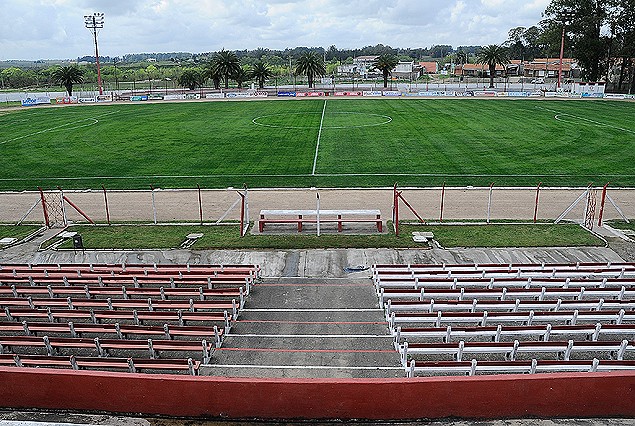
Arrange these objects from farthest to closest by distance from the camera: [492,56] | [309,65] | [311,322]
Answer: [492,56] < [309,65] < [311,322]

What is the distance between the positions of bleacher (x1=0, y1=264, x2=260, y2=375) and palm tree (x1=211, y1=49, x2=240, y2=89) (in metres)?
79.7

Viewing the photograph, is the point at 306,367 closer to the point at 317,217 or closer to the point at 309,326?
the point at 309,326

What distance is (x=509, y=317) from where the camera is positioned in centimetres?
1299

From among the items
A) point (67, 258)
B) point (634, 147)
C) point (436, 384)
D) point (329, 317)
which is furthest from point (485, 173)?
point (436, 384)

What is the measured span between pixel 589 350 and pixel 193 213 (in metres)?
19.0

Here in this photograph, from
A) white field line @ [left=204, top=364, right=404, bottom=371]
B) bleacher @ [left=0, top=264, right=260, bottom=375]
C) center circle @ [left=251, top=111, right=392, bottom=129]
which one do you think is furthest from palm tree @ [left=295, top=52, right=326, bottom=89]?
white field line @ [left=204, top=364, right=404, bottom=371]

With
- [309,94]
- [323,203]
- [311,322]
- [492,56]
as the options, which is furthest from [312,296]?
[492,56]

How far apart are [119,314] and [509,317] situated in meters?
9.58

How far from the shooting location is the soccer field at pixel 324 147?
3272cm

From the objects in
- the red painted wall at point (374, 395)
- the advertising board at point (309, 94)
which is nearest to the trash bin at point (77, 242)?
the red painted wall at point (374, 395)

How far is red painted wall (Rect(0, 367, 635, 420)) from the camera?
9398 millimetres

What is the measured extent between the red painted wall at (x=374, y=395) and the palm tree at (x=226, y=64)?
8831cm

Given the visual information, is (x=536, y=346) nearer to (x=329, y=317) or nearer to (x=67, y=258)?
(x=329, y=317)

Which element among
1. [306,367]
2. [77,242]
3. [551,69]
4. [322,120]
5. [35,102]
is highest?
[551,69]
